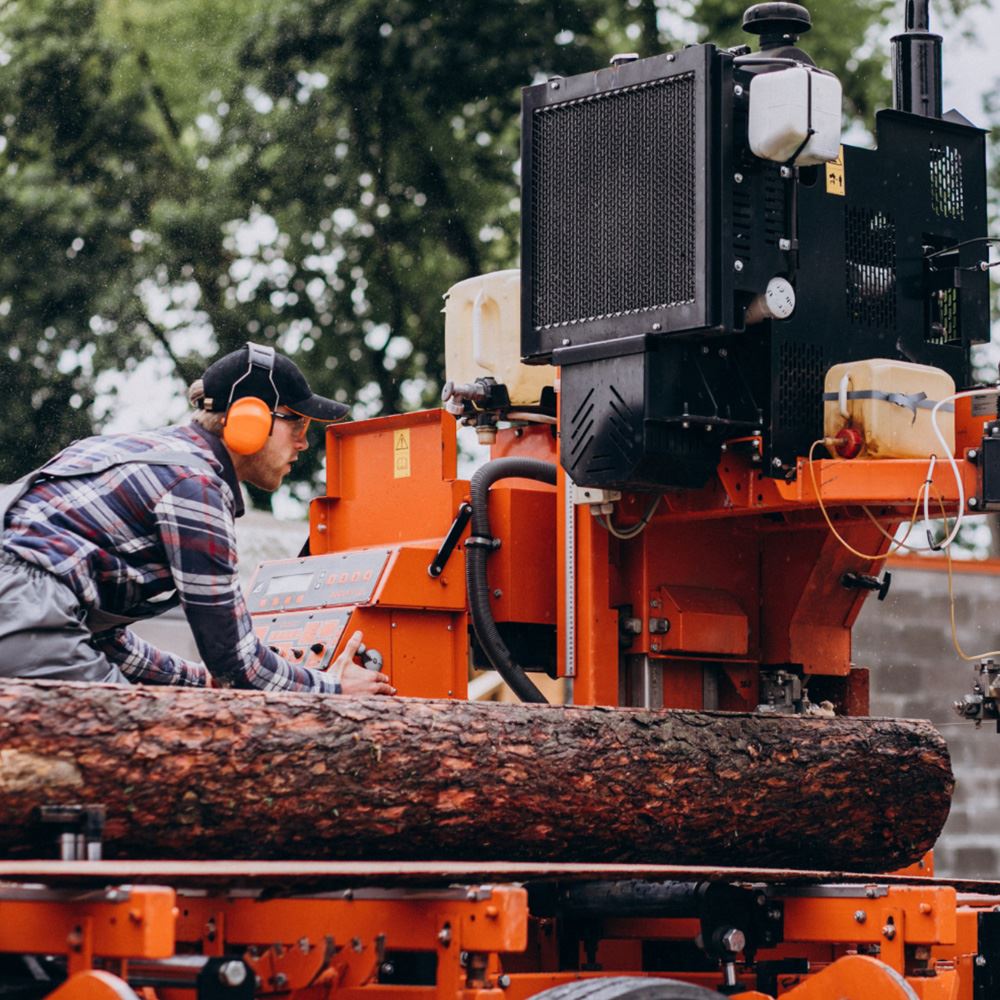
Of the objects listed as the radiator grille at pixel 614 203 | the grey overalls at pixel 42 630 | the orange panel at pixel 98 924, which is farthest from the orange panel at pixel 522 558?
the orange panel at pixel 98 924

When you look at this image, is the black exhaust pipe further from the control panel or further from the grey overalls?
the grey overalls

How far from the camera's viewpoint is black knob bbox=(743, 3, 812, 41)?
243 inches

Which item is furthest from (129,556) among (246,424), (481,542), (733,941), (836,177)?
(836,177)

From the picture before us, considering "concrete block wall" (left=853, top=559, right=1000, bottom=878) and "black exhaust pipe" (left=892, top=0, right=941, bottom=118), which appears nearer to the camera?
"black exhaust pipe" (left=892, top=0, right=941, bottom=118)

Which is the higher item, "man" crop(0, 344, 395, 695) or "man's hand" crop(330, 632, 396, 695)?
"man" crop(0, 344, 395, 695)

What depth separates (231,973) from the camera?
13.5 ft

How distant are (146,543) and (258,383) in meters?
0.65

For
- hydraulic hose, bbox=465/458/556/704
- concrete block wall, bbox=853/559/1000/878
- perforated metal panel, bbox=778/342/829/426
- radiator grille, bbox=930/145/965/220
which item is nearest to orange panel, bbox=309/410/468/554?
hydraulic hose, bbox=465/458/556/704

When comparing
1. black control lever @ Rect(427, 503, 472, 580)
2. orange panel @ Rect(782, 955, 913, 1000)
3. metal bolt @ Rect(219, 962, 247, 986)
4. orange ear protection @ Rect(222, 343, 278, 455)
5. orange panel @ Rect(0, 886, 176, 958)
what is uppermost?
orange ear protection @ Rect(222, 343, 278, 455)

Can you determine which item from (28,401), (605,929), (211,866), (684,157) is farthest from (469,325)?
(28,401)

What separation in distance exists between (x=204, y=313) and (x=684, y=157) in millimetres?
11932

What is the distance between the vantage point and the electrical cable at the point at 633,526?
609 cm

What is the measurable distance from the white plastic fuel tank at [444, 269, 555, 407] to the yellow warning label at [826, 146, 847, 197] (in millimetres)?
1128

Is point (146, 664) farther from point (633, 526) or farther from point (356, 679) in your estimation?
point (633, 526)
